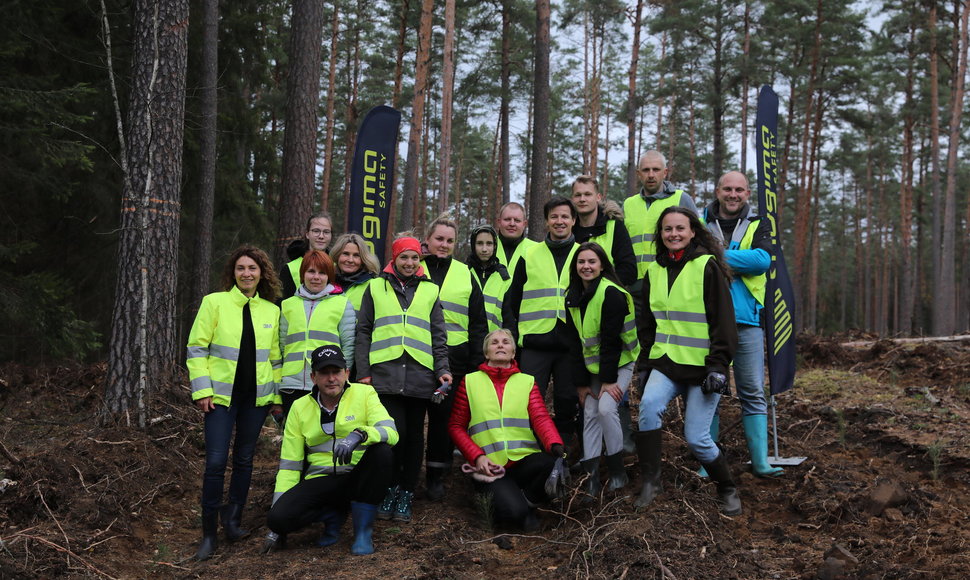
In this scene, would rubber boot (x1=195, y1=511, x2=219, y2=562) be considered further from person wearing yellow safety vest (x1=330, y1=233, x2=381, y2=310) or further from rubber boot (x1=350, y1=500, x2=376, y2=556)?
person wearing yellow safety vest (x1=330, y1=233, x2=381, y2=310)

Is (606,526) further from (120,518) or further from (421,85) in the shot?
(421,85)

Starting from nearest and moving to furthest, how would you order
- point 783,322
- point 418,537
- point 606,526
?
point 606,526 → point 418,537 → point 783,322

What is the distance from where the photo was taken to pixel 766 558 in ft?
12.5

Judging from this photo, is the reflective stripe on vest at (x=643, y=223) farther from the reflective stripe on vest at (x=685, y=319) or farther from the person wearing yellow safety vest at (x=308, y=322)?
the person wearing yellow safety vest at (x=308, y=322)

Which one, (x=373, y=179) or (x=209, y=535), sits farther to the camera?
(x=373, y=179)

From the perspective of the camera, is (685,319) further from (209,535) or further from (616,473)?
(209,535)

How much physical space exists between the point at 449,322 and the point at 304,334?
1105 mm

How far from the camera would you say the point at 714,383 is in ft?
13.6

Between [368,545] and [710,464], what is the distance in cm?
232

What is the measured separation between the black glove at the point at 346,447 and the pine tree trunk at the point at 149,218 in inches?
127

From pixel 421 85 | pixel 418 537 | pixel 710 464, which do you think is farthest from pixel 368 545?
pixel 421 85

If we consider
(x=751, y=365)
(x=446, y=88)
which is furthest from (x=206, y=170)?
(x=751, y=365)

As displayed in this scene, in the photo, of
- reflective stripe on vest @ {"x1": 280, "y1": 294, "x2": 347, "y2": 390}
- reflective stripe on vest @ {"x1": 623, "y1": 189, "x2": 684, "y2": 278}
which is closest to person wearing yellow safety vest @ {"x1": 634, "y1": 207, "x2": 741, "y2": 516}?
reflective stripe on vest @ {"x1": 623, "y1": 189, "x2": 684, "y2": 278}

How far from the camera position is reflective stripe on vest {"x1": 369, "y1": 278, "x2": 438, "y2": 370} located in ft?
15.8
